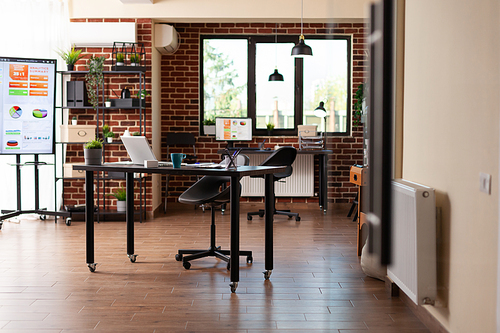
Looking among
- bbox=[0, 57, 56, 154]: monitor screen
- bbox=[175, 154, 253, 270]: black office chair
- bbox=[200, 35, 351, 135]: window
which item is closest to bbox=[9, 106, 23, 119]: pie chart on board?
bbox=[0, 57, 56, 154]: monitor screen

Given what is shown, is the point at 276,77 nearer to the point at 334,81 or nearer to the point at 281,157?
the point at 281,157

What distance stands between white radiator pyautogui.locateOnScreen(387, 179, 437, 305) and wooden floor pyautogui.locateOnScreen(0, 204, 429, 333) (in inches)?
11.3

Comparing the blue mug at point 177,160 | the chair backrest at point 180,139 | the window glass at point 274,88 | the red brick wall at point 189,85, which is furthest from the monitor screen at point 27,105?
the window glass at point 274,88

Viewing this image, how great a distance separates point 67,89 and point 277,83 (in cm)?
300

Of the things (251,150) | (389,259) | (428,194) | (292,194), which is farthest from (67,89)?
(389,259)

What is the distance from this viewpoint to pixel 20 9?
5277mm

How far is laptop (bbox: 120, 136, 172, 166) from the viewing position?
3.23 meters

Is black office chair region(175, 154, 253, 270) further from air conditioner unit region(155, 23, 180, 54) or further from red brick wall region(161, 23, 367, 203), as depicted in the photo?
red brick wall region(161, 23, 367, 203)

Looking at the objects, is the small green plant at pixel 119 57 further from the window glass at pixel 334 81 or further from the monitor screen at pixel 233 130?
the window glass at pixel 334 81

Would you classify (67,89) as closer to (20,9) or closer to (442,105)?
(20,9)

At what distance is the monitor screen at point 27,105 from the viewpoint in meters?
4.95

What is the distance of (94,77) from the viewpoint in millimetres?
5266

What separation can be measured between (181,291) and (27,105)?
11.2ft

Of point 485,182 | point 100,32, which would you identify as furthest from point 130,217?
point 100,32
